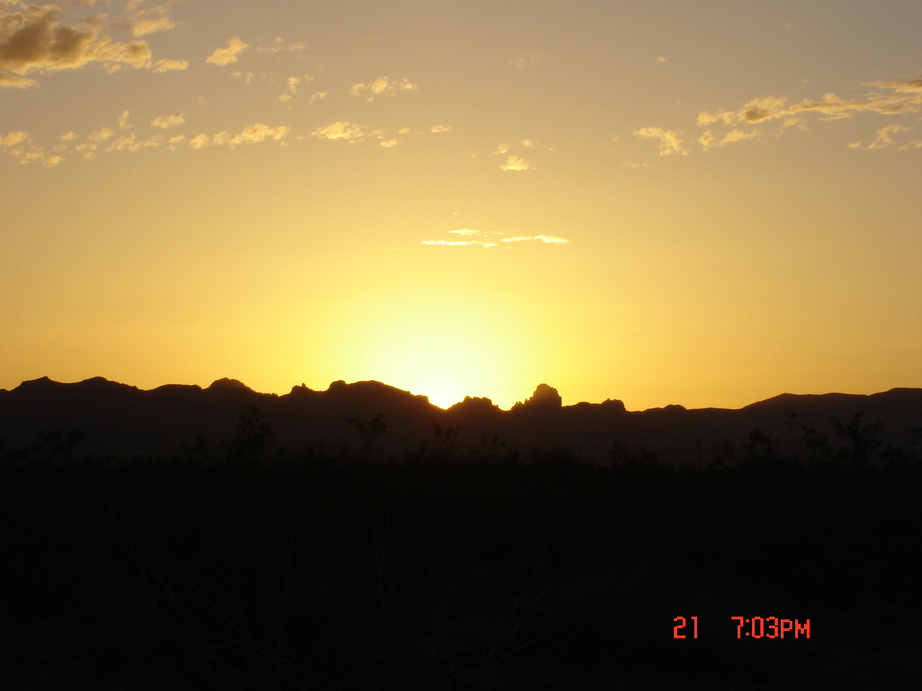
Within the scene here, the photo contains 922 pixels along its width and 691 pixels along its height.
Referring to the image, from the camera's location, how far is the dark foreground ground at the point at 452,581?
17.0ft

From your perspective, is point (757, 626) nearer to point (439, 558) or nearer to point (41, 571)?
point (439, 558)

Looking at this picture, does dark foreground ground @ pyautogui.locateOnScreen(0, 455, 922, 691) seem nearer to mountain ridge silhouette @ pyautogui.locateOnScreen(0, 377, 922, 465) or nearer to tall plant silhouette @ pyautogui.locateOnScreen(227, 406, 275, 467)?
tall plant silhouette @ pyautogui.locateOnScreen(227, 406, 275, 467)

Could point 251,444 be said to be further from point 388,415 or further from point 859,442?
point 388,415

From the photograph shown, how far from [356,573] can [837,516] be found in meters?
11.0
